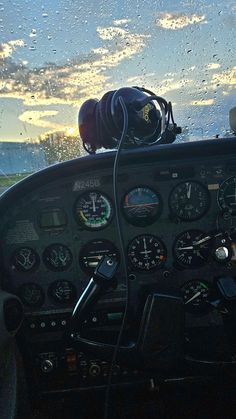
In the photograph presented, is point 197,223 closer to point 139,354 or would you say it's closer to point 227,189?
point 227,189

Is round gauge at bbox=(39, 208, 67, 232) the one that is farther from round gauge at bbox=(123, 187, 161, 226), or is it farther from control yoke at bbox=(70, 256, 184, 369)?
control yoke at bbox=(70, 256, 184, 369)

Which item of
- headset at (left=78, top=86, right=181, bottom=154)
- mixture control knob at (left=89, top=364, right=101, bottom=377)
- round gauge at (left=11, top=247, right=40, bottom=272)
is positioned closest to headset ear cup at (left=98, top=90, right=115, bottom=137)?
headset at (left=78, top=86, right=181, bottom=154)

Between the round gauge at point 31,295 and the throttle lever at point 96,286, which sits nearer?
the throttle lever at point 96,286

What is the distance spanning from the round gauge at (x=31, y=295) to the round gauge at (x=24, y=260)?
3.7 inches

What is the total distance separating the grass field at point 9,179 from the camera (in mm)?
2201

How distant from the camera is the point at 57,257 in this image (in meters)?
2.55

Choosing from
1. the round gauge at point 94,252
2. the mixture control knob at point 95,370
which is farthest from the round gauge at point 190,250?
the mixture control knob at point 95,370

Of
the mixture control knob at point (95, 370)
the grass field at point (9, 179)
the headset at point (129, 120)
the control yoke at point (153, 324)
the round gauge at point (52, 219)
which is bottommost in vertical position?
the mixture control knob at point (95, 370)

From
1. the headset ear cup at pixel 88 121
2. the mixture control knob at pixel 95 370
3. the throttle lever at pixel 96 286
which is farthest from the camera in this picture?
the mixture control knob at pixel 95 370

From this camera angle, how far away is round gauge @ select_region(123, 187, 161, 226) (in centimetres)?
254

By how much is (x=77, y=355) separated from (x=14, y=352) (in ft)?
1.16

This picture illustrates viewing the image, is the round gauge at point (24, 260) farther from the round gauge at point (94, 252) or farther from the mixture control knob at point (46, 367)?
the mixture control knob at point (46, 367)

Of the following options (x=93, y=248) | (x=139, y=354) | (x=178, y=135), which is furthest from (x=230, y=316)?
(x=178, y=135)

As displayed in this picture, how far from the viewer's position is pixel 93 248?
100.0 inches
